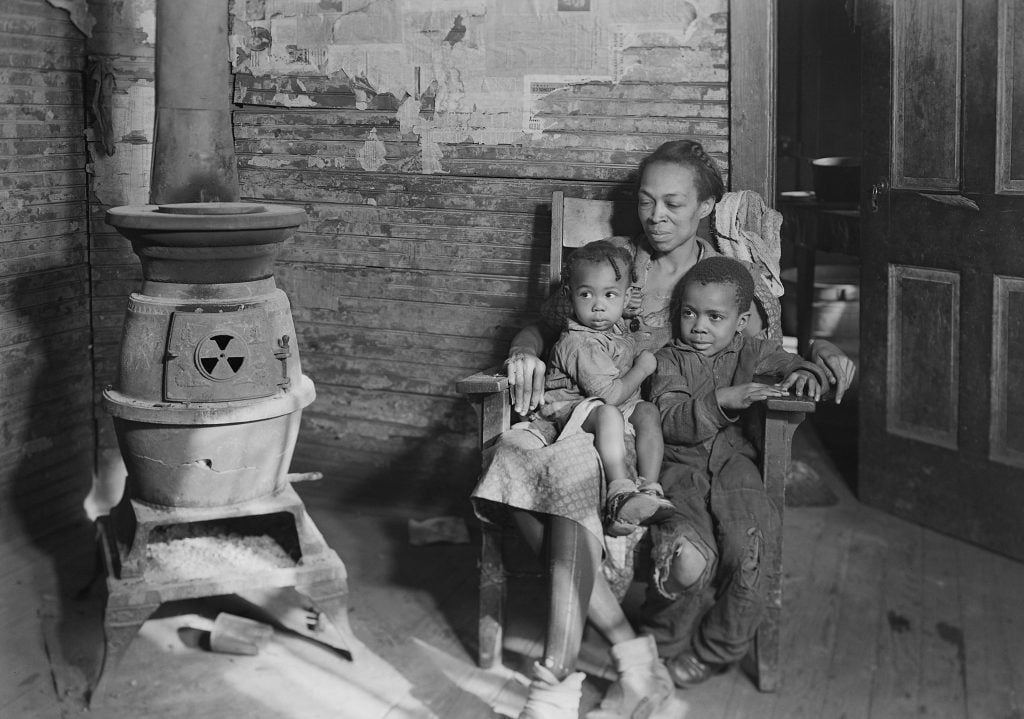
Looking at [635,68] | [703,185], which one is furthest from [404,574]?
[635,68]

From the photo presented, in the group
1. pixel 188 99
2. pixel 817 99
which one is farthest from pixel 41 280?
pixel 817 99

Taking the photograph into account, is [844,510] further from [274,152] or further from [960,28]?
[274,152]

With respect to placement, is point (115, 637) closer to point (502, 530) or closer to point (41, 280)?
point (502, 530)

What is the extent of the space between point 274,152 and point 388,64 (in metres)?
0.60

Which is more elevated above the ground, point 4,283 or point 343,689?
point 4,283

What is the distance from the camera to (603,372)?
3172 mm

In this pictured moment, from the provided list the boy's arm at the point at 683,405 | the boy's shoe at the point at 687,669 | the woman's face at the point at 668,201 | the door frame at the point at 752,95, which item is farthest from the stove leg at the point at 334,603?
the door frame at the point at 752,95

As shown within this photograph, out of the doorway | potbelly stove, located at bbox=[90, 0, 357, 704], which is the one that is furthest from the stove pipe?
the doorway

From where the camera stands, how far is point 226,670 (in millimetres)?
3135

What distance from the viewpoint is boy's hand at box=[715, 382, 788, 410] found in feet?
9.87

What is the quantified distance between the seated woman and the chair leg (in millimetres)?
175

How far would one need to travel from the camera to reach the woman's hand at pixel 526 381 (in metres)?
3.17

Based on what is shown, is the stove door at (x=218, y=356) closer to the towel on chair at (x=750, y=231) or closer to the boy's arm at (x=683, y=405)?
the boy's arm at (x=683, y=405)

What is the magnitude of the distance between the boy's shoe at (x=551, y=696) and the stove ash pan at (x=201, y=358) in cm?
99
